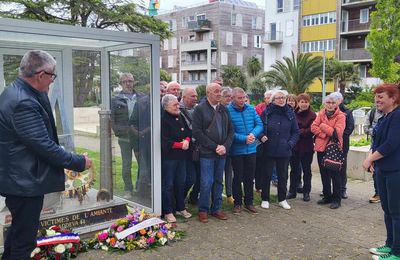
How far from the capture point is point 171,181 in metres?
5.80

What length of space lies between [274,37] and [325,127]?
45.9 meters

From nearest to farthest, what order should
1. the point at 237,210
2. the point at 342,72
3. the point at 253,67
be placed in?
the point at 237,210, the point at 342,72, the point at 253,67

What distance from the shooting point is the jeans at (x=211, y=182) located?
5789 millimetres

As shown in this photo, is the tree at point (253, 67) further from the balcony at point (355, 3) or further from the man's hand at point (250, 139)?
the man's hand at point (250, 139)

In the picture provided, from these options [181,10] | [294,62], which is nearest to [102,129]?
[294,62]

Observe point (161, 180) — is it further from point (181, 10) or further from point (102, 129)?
point (181, 10)

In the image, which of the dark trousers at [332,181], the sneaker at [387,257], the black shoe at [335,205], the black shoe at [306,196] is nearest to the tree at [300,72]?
the black shoe at [306,196]

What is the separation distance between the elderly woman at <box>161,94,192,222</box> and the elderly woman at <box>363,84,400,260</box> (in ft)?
7.82

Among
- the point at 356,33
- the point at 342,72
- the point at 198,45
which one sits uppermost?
the point at 198,45

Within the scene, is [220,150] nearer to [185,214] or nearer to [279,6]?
[185,214]

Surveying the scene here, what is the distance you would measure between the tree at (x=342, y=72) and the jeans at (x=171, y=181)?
36066 mm

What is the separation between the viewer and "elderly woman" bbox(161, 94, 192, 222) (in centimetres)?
568

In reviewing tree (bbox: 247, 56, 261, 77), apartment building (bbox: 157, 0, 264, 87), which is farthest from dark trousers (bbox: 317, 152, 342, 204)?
apartment building (bbox: 157, 0, 264, 87)

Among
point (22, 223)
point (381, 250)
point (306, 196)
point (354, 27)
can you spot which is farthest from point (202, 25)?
point (22, 223)
